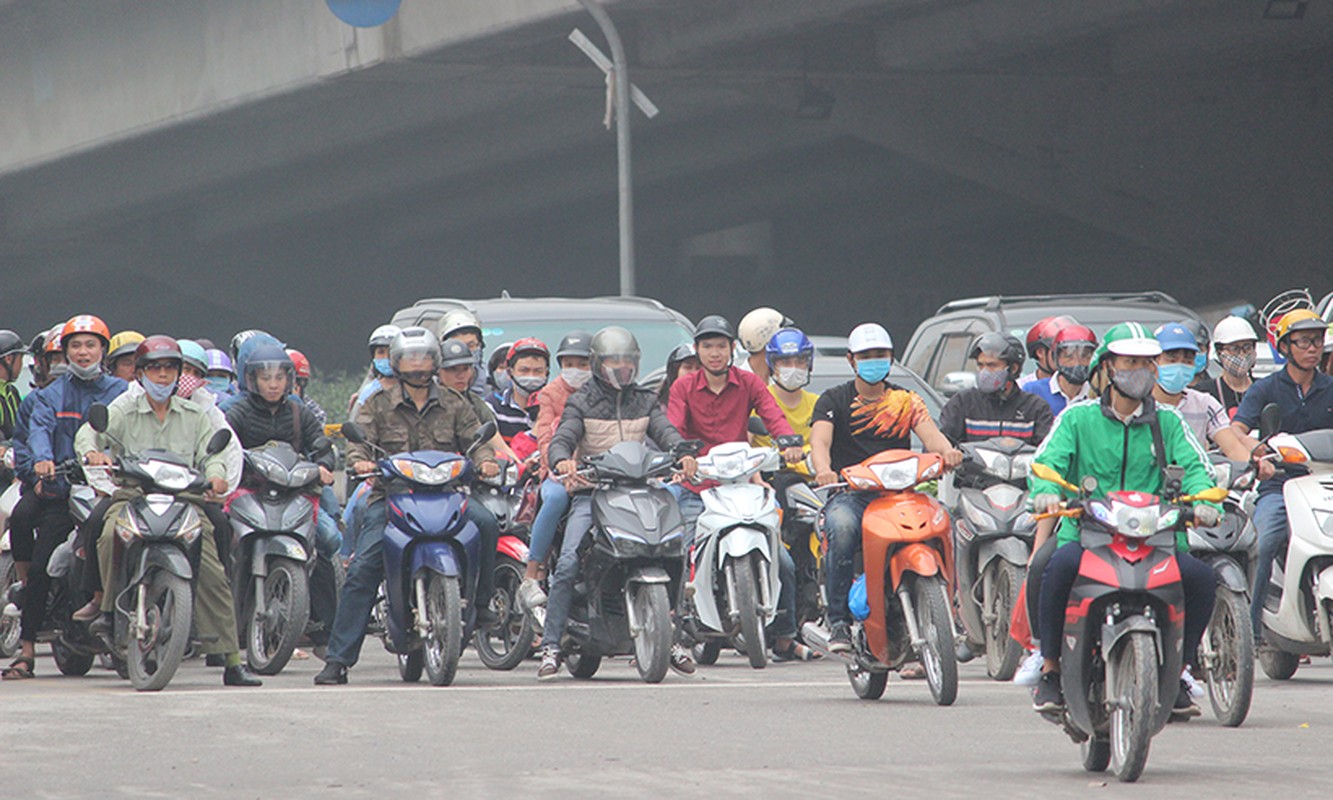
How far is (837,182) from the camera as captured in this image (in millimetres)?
47281

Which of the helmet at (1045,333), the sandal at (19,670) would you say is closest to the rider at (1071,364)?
the helmet at (1045,333)

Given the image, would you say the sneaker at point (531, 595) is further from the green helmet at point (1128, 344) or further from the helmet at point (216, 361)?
the green helmet at point (1128, 344)

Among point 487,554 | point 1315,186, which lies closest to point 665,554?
point 487,554

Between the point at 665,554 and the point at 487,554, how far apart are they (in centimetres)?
96

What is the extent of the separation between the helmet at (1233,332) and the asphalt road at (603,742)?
2.15m

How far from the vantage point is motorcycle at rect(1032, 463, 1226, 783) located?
855 cm

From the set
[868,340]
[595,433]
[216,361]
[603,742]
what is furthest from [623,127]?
[603,742]

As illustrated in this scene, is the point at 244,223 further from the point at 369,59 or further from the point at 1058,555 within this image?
the point at 1058,555

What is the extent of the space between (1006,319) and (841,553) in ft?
23.3

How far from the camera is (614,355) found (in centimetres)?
1294

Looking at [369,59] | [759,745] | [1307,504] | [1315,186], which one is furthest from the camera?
[1315,186]

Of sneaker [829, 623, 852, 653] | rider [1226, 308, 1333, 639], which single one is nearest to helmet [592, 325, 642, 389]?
sneaker [829, 623, 852, 653]

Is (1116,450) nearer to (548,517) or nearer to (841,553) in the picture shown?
(841,553)

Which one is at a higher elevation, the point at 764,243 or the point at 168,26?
the point at 168,26
